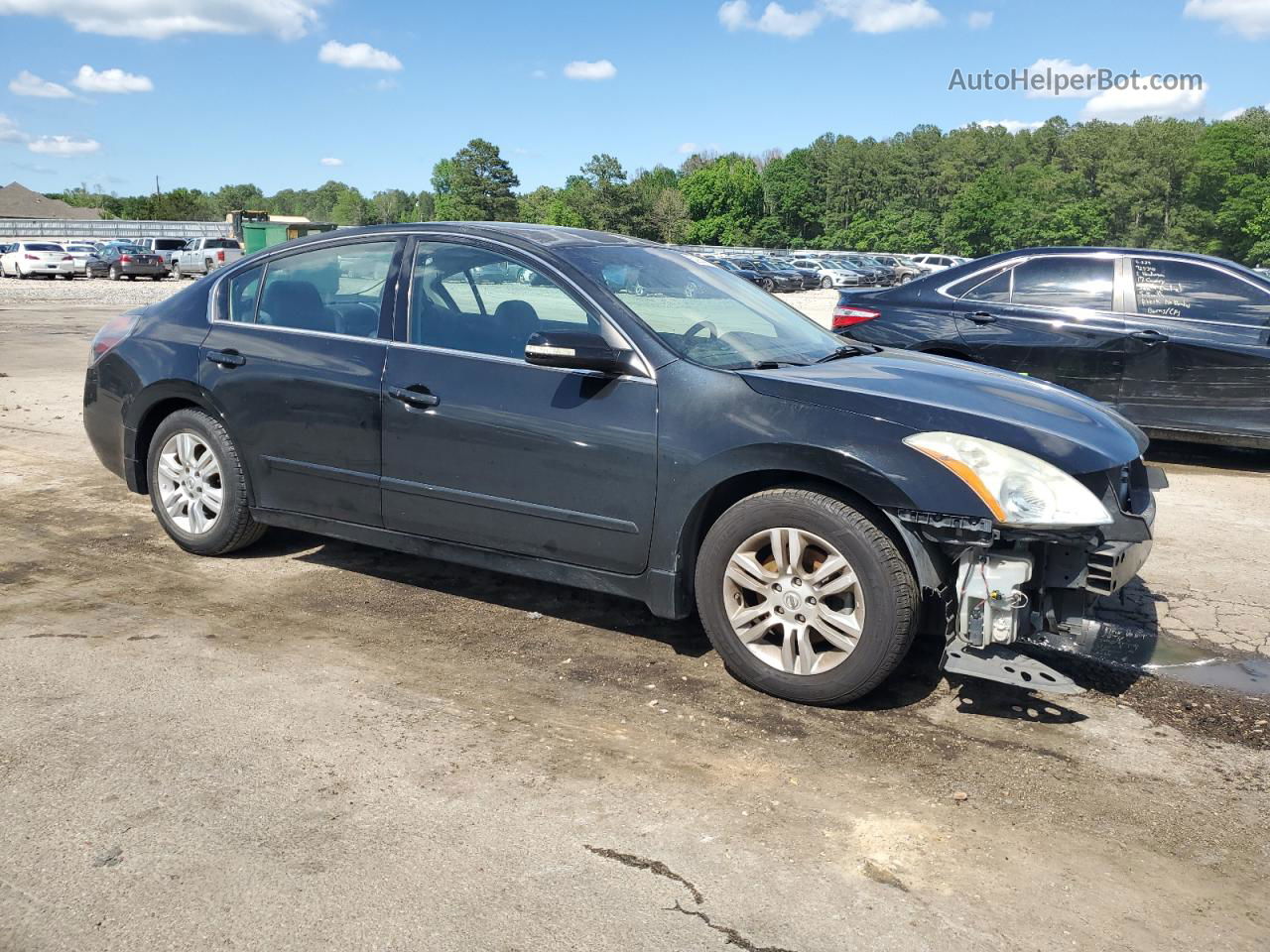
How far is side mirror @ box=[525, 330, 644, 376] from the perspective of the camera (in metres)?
4.09

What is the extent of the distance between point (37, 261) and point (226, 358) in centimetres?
4414

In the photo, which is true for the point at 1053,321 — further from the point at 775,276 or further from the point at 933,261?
the point at 933,261

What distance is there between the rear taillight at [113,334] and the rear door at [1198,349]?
260 inches

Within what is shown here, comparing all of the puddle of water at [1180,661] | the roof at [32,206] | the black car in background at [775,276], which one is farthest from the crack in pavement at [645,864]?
the roof at [32,206]

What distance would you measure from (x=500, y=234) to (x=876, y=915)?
323cm

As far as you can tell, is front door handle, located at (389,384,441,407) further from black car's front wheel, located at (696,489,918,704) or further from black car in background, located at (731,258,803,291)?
black car in background, located at (731,258,803,291)

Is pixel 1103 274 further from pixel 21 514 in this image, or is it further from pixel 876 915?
pixel 21 514

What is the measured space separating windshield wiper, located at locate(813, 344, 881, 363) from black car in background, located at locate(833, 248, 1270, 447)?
360 centimetres

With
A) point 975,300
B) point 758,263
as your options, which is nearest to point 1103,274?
point 975,300

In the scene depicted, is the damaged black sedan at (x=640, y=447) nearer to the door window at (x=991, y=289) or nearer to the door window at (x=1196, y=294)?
the door window at (x=991, y=289)

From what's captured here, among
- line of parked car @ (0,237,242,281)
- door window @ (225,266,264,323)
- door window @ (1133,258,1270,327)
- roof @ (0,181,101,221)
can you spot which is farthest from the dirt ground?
roof @ (0,181,101,221)

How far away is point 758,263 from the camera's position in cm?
5888

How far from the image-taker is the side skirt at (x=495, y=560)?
4164 millimetres

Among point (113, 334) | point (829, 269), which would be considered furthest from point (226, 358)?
point (829, 269)
